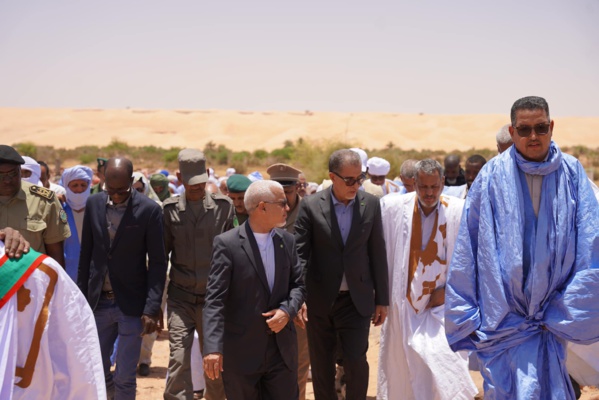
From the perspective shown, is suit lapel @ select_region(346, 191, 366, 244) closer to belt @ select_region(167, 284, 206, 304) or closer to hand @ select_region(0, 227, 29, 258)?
belt @ select_region(167, 284, 206, 304)

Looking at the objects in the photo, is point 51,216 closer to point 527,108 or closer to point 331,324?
point 331,324

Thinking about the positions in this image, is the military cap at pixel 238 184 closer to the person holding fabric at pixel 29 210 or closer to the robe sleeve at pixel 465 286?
the person holding fabric at pixel 29 210

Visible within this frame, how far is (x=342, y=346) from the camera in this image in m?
6.77

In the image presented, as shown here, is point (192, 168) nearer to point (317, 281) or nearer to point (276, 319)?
point (317, 281)

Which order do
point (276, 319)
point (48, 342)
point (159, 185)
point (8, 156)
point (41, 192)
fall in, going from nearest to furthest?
point (48, 342) → point (276, 319) → point (8, 156) → point (41, 192) → point (159, 185)

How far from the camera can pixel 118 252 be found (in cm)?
656

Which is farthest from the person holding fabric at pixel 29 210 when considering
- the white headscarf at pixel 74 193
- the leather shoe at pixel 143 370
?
the leather shoe at pixel 143 370

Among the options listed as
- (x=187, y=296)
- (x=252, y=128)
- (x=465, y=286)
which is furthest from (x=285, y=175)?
(x=252, y=128)

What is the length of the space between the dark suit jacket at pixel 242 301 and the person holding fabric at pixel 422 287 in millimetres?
1677

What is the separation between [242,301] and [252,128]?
97.8 meters

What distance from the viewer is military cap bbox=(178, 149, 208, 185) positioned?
6.90 meters

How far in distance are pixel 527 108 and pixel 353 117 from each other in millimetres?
105662

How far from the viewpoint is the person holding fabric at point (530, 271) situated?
462 centimetres

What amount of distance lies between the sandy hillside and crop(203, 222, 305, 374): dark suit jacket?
79.7m
